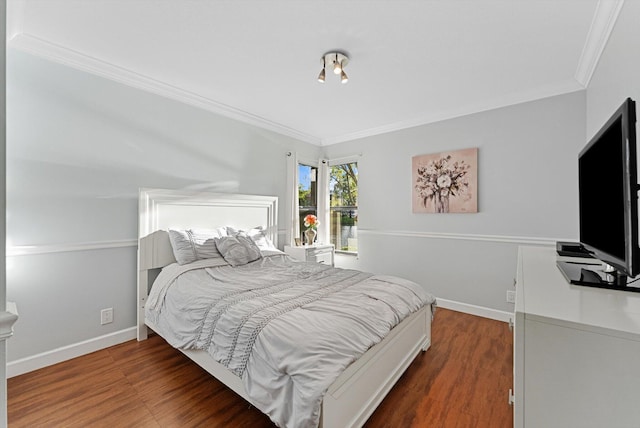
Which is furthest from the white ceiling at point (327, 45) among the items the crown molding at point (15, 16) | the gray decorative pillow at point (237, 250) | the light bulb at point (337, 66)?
the gray decorative pillow at point (237, 250)

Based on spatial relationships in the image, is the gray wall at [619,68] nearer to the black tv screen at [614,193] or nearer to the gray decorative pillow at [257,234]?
the black tv screen at [614,193]

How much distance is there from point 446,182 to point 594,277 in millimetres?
2377

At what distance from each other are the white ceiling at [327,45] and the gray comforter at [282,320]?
186 centimetres

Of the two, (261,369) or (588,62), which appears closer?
(261,369)

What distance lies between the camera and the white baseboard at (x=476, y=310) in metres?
3.13

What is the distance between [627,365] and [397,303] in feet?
4.31

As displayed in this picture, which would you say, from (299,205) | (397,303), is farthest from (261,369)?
(299,205)

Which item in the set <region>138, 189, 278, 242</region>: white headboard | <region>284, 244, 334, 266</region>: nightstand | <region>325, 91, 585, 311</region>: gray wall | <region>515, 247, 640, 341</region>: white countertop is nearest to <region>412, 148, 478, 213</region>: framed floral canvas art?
<region>325, 91, 585, 311</region>: gray wall

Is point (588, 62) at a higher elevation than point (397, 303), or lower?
higher

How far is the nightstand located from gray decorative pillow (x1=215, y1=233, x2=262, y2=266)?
3.18ft

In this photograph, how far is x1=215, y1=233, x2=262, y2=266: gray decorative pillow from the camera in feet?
9.29

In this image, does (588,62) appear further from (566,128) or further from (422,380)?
(422,380)

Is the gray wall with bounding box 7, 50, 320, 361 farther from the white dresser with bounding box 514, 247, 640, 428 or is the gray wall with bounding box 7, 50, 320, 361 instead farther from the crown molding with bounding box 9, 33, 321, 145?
the white dresser with bounding box 514, 247, 640, 428

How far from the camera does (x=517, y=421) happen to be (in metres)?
0.86
